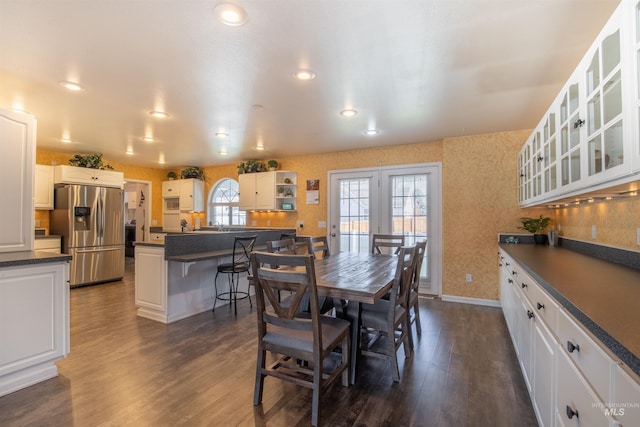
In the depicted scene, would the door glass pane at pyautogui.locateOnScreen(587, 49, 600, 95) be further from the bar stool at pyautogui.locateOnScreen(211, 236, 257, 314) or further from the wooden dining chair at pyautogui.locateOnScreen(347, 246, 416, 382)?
the bar stool at pyautogui.locateOnScreen(211, 236, 257, 314)

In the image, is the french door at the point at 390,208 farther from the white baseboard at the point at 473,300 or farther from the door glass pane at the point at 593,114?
the door glass pane at the point at 593,114

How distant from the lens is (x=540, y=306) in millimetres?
1624

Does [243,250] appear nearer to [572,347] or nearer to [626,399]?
[572,347]

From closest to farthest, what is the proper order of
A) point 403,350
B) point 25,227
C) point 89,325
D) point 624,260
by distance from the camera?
point 624,260 → point 25,227 → point 403,350 → point 89,325

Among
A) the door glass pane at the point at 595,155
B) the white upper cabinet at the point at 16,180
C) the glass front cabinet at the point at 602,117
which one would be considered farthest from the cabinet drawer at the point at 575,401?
the white upper cabinet at the point at 16,180

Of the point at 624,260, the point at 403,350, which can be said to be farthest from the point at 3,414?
the point at 624,260

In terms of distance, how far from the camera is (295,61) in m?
2.30

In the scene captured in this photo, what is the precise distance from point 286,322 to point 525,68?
267 centimetres

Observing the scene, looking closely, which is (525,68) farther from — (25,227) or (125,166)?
(125,166)

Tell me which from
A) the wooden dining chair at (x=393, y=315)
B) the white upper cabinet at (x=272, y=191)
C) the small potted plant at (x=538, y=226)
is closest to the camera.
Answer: the wooden dining chair at (x=393, y=315)

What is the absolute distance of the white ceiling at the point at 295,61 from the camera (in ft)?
5.78

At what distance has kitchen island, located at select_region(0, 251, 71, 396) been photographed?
6.73 ft

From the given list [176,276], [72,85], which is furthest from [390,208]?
[72,85]

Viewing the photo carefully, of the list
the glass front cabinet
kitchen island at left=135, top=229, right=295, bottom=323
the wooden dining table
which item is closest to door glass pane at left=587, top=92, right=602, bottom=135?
the glass front cabinet
